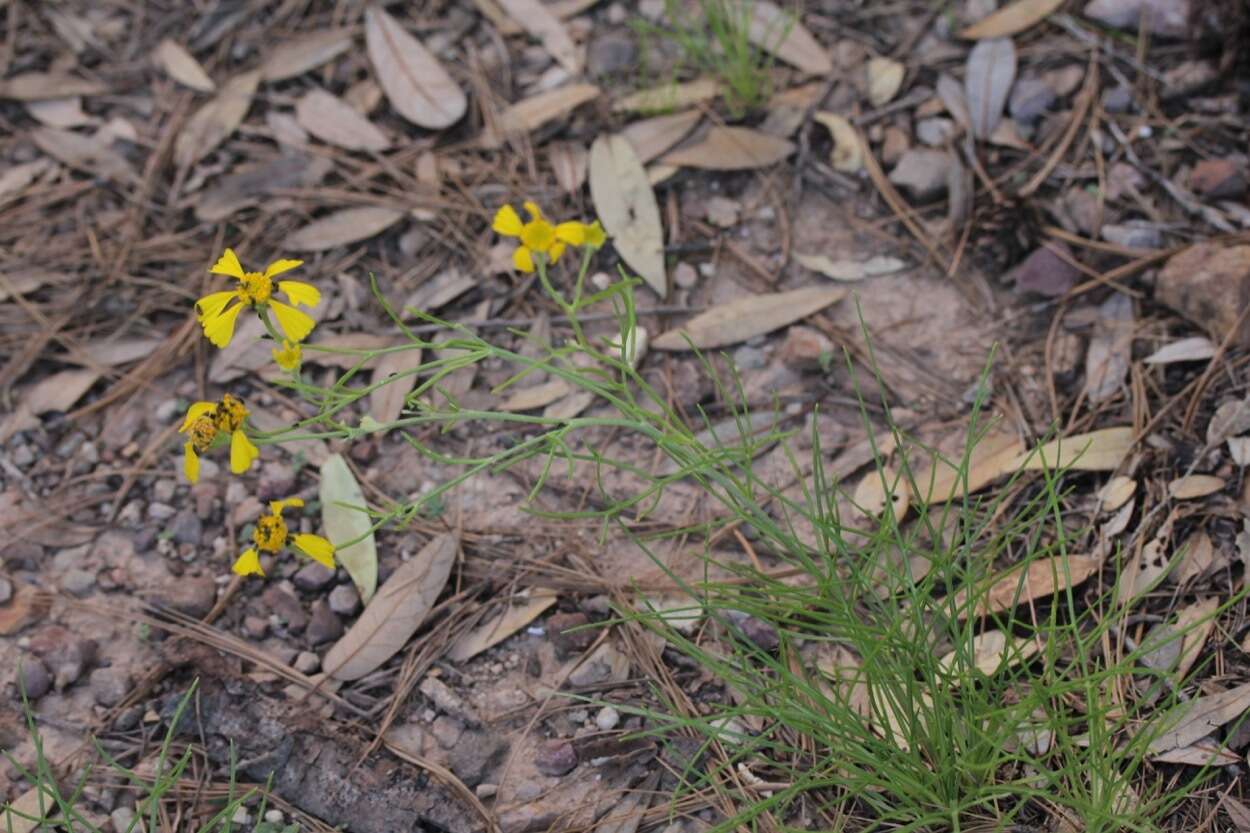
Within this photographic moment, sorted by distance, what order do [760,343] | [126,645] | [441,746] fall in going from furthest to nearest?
[760,343] < [126,645] < [441,746]

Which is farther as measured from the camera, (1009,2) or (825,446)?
(1009,2)

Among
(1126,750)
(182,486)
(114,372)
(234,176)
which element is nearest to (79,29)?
(234,176)

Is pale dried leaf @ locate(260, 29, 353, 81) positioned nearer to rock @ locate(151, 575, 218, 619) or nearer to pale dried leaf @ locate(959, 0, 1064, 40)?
rock @ locate(151, 575, 218, 619)

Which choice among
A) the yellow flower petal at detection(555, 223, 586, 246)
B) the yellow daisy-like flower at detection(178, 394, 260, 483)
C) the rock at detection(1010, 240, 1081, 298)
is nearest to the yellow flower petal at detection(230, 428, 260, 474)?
the yellow daisy-like flower at detection(178, 394, 260, 483)

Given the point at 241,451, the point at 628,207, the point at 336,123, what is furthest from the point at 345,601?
the point at 336,123

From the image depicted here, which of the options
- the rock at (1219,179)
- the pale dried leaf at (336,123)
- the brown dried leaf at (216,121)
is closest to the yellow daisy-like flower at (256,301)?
the pale dried leaf at (336,123)

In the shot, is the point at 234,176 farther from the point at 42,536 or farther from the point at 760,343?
the point at 760,343
